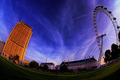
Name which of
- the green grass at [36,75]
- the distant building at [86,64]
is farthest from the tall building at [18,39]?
the distant building at [86,64]

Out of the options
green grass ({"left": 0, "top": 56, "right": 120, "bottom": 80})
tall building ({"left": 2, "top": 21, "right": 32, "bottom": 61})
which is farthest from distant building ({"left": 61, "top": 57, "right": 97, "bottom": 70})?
tall building ({"left": 2, "top": 21, "right": 32, "bottom": 61})

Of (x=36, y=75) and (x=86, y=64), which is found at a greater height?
(x=36, y=75)

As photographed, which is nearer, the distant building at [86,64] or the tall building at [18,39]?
the tall building at [18,39]

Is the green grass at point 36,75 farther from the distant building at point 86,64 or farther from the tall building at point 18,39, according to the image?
the tall building at point 18,39

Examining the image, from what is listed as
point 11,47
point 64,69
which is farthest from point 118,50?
point 11,47

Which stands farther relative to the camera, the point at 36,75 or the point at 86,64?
the point at 86,64

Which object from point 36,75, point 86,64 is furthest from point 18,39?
point 86,64

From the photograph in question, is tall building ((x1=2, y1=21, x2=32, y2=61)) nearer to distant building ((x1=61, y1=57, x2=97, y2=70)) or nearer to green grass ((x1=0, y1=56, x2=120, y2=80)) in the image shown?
green grass ((x1=0, y1=56, x2=120, y2=80))

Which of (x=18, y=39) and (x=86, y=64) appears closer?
(x=18, y=39)

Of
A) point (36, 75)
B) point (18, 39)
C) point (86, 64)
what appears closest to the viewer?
point (36, 75)

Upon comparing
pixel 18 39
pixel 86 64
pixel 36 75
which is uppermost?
pixel 18 39

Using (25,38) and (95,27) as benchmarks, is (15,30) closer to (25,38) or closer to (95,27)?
(25,38)

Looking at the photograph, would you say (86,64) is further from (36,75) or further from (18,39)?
(18,39)

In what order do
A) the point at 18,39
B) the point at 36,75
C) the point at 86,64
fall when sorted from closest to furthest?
1. the point at 36,75
2. the point at 18,39
3. the point at 86,64
